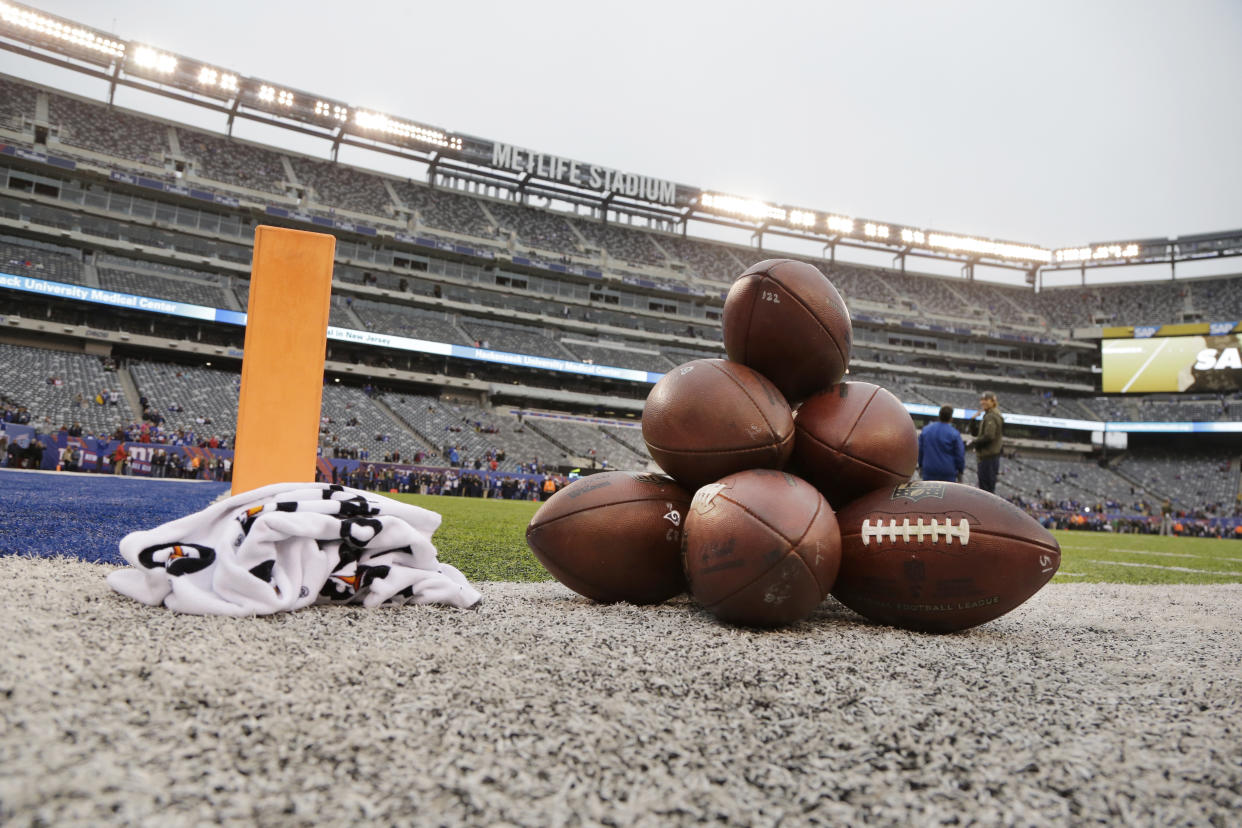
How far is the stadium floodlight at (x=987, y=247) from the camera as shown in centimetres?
4434

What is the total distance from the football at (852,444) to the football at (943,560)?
27 cm

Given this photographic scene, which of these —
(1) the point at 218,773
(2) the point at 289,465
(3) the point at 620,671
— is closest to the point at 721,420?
(3) the point at 620,671

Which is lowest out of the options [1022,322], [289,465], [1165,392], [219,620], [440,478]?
[440,478]

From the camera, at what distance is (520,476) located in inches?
1011

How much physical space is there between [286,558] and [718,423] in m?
1.94

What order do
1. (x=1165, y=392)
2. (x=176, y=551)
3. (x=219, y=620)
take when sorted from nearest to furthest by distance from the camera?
(x=219, y=620) < (x=176, y=551) < (x=1165, y=392)

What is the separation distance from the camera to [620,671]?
2029mm

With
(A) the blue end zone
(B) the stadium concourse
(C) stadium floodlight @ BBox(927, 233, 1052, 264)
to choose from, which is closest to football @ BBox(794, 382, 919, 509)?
(A) the blue end zone

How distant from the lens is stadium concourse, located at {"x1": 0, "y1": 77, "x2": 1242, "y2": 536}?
2633cm

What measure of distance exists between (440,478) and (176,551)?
72.5 ft

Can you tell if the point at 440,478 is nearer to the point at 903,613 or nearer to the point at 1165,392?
the point at 903,613

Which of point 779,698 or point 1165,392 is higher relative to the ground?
point 1165,392

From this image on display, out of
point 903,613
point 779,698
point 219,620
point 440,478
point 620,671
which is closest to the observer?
point 779,698

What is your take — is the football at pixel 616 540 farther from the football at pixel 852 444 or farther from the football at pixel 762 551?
the football at pixel 852 444
